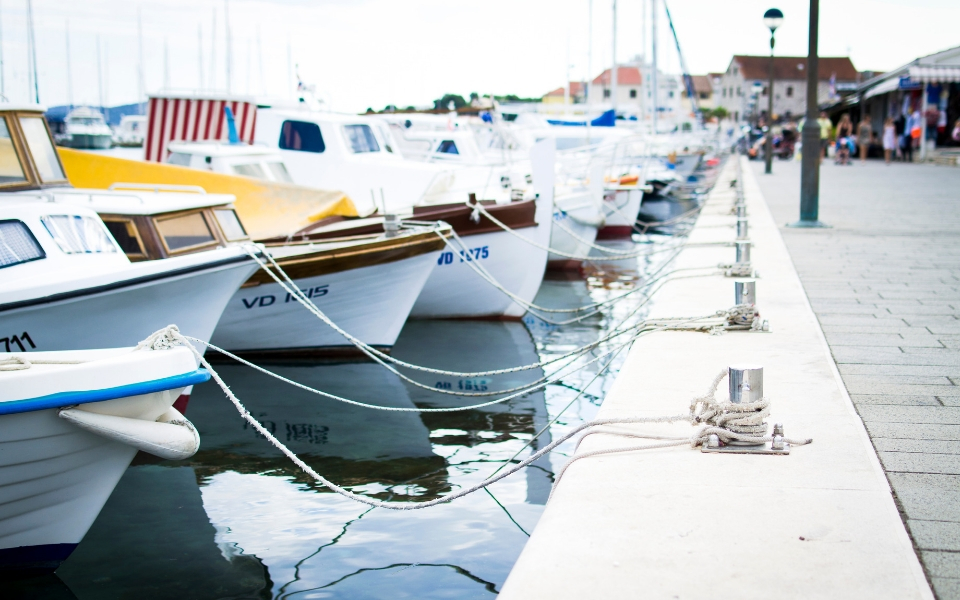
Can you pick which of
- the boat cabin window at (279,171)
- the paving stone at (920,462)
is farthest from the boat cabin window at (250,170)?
the paving stone at (920,462)

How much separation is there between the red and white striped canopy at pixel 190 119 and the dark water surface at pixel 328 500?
23.5 ft

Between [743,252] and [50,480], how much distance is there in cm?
626

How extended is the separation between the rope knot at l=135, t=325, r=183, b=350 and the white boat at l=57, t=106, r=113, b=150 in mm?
48400

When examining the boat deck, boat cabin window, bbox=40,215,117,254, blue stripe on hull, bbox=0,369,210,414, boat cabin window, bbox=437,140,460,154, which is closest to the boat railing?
boat cabin window, bbox=40,215,117,254

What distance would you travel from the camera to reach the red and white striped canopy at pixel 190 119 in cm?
1543

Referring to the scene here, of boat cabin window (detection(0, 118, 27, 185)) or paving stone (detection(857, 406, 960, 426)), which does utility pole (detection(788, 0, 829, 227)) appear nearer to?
paving stone (detection(857, 406, 960, 426))

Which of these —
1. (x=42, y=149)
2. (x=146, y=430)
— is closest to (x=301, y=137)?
(x=42, y=149)

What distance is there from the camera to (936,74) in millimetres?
25047

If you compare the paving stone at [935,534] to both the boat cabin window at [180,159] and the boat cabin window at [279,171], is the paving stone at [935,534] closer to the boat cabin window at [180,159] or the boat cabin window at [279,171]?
the boat cabin window at [279,171]

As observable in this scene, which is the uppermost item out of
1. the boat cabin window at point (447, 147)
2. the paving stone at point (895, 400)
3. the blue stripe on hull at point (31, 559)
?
the boat cabin window at point (447, 147)

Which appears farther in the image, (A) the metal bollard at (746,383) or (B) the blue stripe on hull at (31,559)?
(B) the blue stripe on hull at (31,559)

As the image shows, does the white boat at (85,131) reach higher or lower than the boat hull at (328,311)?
higher

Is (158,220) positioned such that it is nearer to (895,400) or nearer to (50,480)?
(50,480)

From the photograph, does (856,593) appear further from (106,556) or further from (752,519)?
(106,556)
